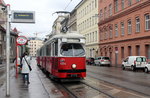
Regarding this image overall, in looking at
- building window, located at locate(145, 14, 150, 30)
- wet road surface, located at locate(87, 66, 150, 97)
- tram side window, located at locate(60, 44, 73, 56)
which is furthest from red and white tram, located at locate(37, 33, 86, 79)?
building window, located at locate(145, 14, 150, 30)

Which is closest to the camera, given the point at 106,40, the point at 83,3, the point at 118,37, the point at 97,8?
the point at 118,37

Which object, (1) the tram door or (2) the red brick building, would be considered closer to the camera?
(1) the tram door

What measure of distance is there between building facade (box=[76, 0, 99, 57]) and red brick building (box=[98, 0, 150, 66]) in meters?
3.67

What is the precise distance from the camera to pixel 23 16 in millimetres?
9938

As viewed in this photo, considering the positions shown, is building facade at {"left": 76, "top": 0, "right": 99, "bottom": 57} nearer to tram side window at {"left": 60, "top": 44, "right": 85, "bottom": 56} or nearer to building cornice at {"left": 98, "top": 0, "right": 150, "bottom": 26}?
building cornice at {"left": 98, "top": 0, "right": 150, "bottom": 26}

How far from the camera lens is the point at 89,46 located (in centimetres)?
6444

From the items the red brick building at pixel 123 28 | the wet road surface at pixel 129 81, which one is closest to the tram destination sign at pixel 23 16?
the wet road surface at pixel 129 81

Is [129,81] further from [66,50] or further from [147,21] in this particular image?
[147,21]

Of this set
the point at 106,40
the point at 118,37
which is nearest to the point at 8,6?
the point at 118,37

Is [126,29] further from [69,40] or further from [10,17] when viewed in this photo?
[10,17]

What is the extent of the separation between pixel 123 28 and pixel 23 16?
110 feet

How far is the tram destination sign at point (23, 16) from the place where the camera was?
32.5 feet

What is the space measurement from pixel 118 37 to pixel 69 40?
99.4ft

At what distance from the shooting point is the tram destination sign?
9.91 metres
